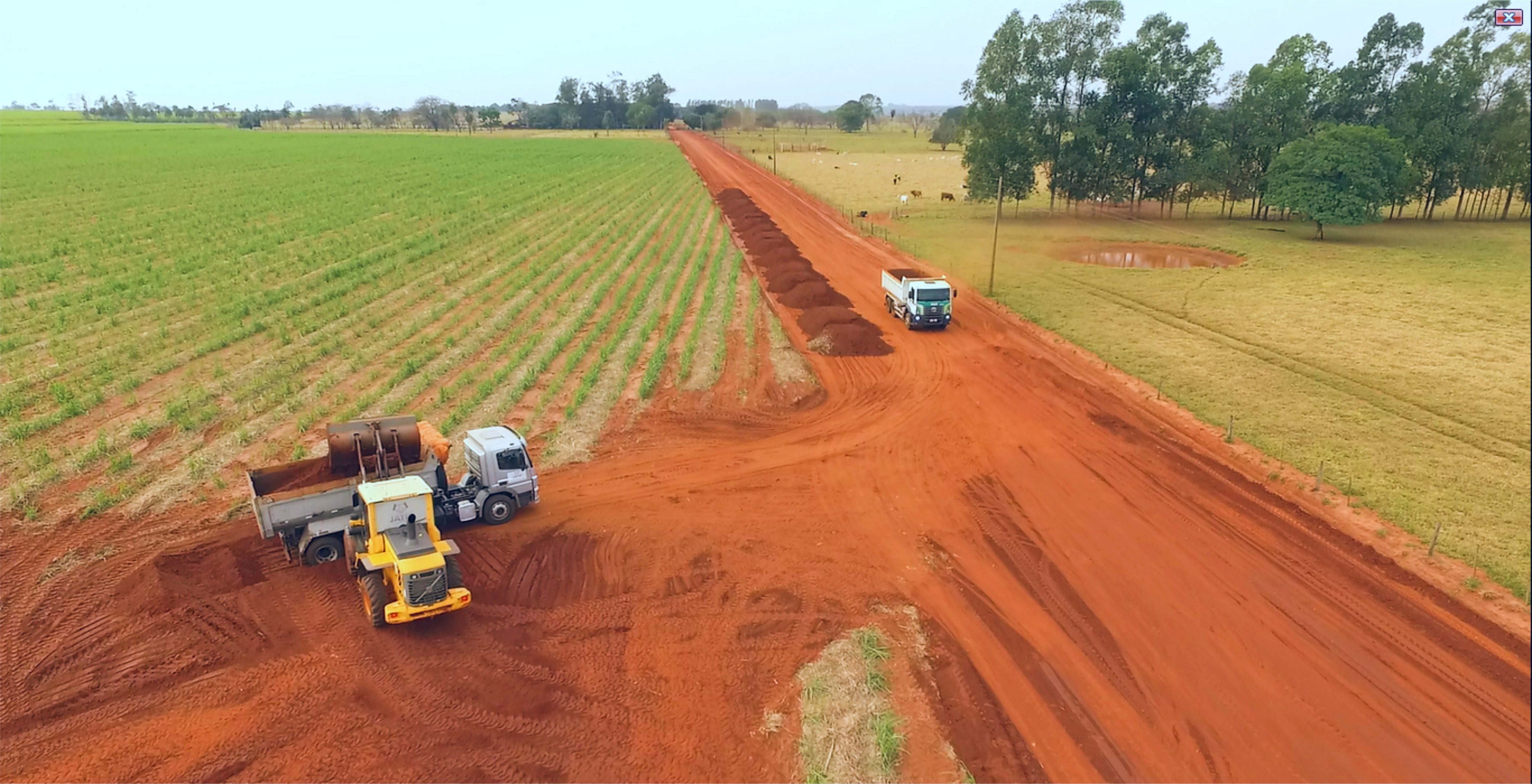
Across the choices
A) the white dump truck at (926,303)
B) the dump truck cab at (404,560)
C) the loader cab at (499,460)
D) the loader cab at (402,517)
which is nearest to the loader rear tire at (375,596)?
the dump truck cab at (404,560)

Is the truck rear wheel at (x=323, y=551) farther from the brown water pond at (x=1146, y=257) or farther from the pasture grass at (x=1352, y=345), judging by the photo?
the brown water pond at (x=1146, y=257)

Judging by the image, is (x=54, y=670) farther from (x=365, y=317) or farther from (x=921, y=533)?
(x=365, y=317)

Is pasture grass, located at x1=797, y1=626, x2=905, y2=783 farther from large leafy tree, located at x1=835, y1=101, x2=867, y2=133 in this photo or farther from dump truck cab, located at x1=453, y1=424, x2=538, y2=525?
large leafy tree, located at x1=835, y1=101, x2=867, y2=133

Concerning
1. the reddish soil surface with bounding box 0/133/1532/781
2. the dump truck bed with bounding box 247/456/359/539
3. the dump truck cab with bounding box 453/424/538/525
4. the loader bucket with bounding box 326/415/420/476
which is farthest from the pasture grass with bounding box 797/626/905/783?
the dump truck bed with bounding box 247/456/359/539

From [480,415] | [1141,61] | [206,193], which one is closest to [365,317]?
[480,415]

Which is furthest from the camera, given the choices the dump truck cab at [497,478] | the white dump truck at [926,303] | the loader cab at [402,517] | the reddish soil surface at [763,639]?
the white dump truck at [926,303]

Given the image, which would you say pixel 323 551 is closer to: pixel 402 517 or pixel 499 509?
pixel 402 517

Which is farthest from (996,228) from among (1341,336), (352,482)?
(352,482)
